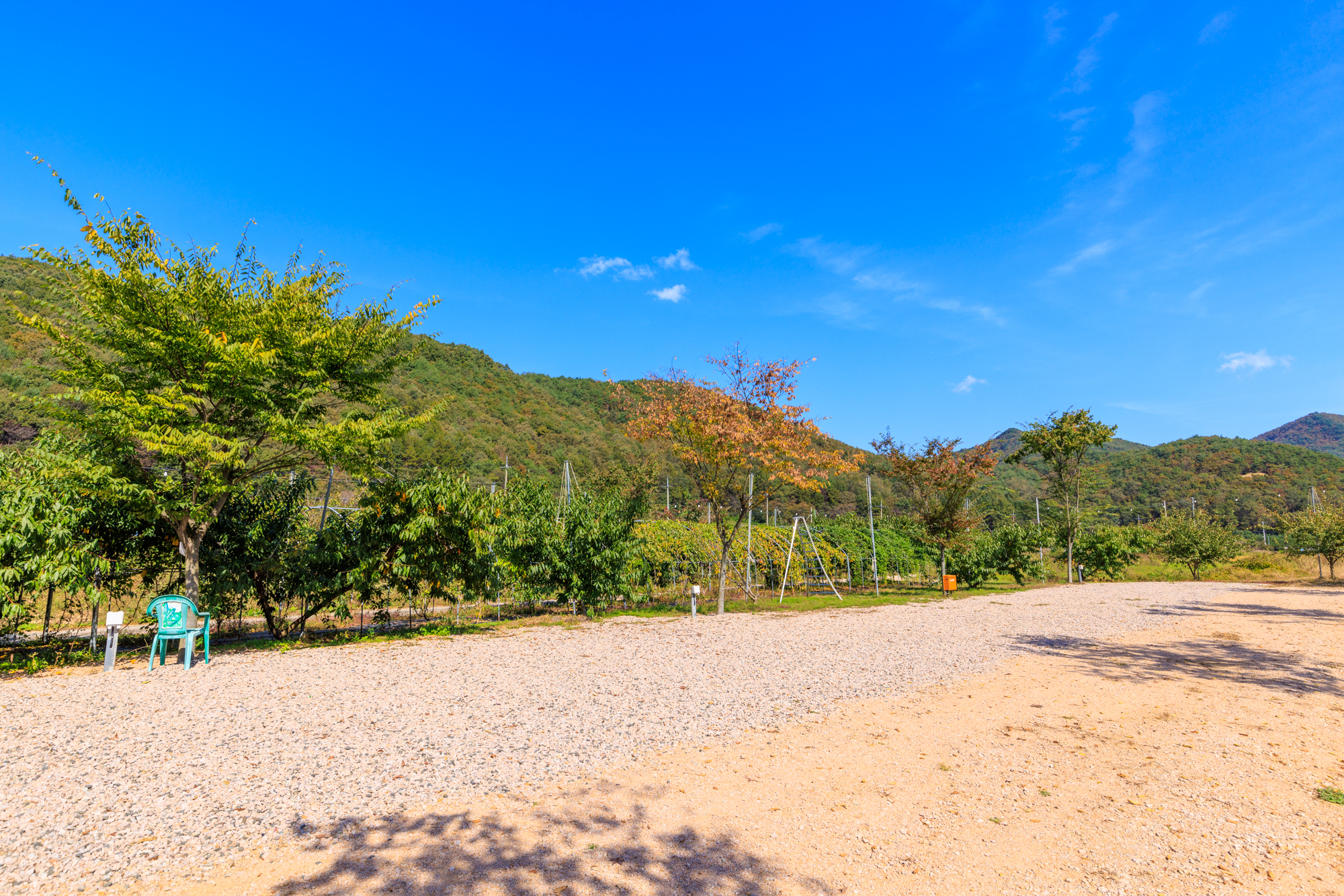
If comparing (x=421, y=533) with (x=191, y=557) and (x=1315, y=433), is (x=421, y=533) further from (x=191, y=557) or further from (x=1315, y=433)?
(x=1315, y=433)

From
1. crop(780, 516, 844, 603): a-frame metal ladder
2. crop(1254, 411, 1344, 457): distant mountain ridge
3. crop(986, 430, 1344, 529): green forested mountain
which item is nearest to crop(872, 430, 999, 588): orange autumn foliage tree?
crop(780, 516, 844, 603): a-frame metal ladder

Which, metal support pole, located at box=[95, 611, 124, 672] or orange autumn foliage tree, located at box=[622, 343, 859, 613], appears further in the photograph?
orange autumn foliage tree, located at box=[622, 343, 859, 613]

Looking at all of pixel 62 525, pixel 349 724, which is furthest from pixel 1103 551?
pixel 62 525

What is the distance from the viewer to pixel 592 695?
6781 mm

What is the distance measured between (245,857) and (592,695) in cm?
384

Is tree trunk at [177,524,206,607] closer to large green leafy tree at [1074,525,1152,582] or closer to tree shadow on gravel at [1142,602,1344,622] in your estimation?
tree shadow on gravel at [1142,602,1344,622]

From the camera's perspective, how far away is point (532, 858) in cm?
324

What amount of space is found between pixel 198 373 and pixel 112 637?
11.2 feet

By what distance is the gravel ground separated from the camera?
3.53m

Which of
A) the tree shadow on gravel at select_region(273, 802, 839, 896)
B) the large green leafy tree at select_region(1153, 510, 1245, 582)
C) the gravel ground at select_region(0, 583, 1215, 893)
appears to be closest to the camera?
the tree shadow on gravel at select_region(273, 802, 839, 896)

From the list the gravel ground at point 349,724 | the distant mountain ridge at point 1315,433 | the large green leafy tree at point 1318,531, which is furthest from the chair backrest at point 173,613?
the distant mountain ridge at point 1315,433

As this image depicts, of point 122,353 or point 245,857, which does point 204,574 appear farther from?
point 245,857

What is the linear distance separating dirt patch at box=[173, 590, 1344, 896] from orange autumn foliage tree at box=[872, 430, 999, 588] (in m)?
15.2

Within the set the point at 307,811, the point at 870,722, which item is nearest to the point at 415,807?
the point at 307,811
